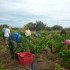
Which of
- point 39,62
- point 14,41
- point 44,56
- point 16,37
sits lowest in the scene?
point 39,62

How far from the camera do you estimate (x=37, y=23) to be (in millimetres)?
43969

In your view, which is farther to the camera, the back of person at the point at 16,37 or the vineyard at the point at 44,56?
the back of person at the point at 16,37

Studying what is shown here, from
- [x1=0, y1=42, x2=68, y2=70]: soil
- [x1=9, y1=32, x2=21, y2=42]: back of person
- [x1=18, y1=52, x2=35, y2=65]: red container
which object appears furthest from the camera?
[x1=9, y1=32, x2=21, y2=42]: back of person

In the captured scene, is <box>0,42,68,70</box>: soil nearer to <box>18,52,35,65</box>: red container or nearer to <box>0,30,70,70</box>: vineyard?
<box>0,30,70,70</box>: vineyard

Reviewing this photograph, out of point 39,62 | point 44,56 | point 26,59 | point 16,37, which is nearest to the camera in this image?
point 26,59

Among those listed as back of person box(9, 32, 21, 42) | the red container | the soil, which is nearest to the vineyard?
the soil

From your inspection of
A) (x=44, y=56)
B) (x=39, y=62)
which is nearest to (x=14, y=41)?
(x=39, y=62)

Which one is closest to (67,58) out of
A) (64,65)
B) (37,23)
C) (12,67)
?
(64,65)

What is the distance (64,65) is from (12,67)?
6.66 ft

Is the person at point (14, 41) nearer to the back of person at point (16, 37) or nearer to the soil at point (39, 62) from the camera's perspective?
the back of person at point (16, 37)

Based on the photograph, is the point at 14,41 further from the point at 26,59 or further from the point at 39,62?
the point at 39,62

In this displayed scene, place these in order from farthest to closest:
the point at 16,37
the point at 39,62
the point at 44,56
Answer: the point at 44,56 → the point at 16,37 → the point at 39,62

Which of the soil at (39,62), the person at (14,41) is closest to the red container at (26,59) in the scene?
the soil at (39,62)

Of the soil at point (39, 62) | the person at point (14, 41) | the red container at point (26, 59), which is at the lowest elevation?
the soil at point (39, 62)
